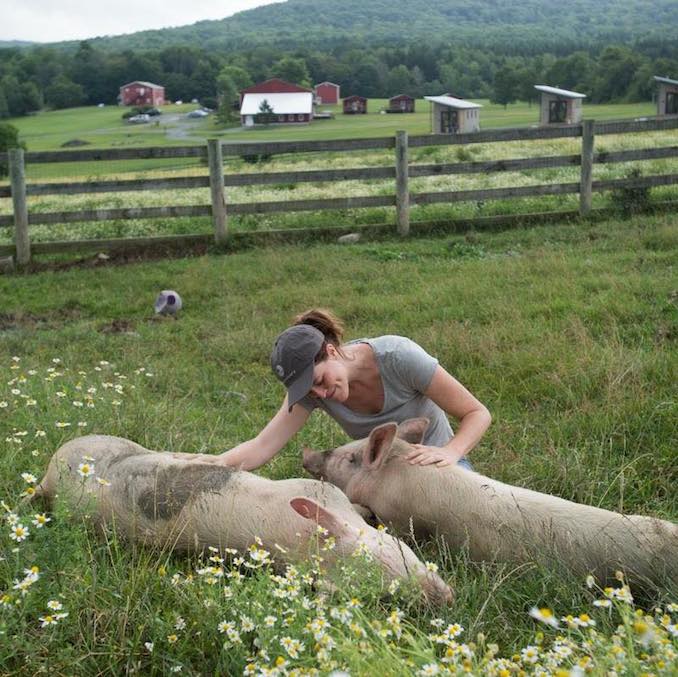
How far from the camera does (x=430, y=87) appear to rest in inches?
3536

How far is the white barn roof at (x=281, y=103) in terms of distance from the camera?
258ft

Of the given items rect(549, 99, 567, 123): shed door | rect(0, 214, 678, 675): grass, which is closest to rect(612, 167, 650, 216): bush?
rect(0, 214, 678, 675): grass

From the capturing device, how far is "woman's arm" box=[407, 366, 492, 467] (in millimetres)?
3854

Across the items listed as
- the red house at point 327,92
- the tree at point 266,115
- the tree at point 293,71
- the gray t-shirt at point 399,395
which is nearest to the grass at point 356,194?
the gray t-shirt at point 399,395

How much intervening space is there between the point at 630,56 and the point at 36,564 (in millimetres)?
76648

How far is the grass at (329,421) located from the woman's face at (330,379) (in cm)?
72

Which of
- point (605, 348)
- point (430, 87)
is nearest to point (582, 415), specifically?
point (605, 348)

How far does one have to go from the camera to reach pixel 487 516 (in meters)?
3.57

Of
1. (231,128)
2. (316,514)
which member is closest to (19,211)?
(316,514)

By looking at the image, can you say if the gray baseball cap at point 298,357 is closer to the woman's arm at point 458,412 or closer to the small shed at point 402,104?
the woman's arm at point 458,412

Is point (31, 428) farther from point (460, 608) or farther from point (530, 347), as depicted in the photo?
point (530, 347)

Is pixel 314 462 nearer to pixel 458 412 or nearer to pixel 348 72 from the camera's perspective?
pixel 458 412

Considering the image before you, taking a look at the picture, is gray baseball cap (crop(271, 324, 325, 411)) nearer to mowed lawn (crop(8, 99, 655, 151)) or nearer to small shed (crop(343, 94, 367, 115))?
mowed lawn (crop(8, 99, 655, 151))

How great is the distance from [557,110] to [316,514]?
1902 inches
